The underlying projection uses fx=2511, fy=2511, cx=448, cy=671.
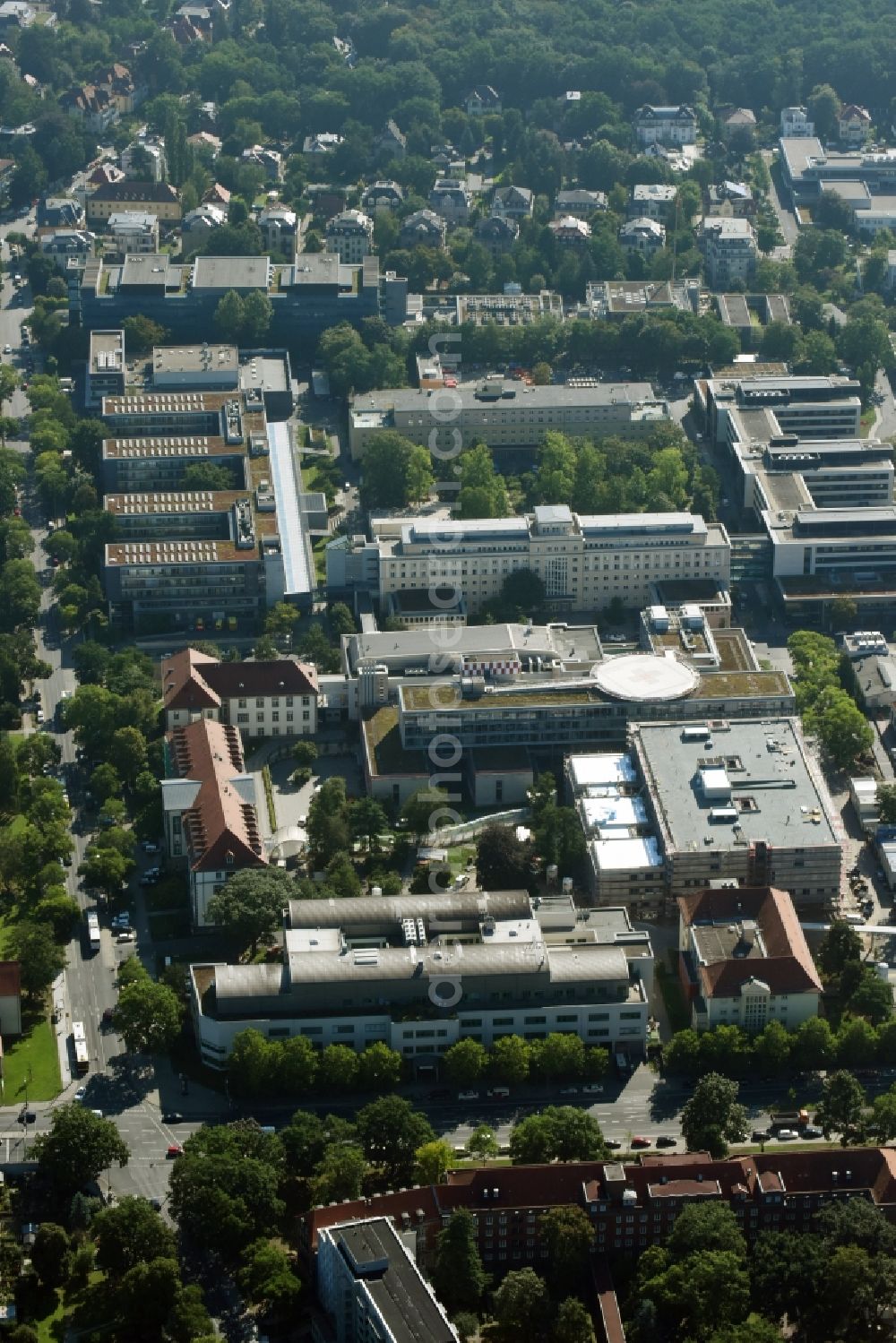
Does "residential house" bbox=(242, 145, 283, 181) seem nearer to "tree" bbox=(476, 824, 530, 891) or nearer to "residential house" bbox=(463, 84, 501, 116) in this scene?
"residential house" bbox=(463, 84, 501, 116)

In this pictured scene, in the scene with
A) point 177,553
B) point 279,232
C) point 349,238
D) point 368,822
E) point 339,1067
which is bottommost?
point 339,1067

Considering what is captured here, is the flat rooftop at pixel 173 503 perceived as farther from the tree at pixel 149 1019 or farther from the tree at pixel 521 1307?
the tree at pixel 521 1307

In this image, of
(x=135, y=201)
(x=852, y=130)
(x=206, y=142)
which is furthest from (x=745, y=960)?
(x=206, y=142)

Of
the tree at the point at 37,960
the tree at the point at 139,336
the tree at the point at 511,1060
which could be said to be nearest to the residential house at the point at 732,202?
the tree at the point at 139,336

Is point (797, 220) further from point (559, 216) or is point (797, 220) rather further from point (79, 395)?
point (79, 395)

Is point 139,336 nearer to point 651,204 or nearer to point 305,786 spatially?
point 651,204

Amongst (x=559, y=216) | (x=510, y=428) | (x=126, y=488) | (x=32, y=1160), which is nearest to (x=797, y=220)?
(x=559, y=216)
